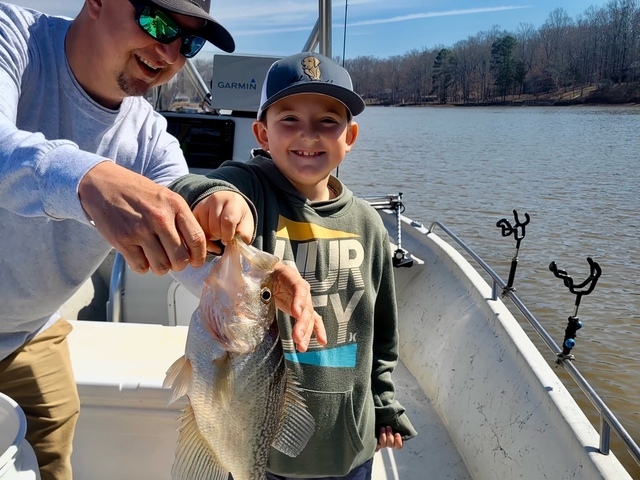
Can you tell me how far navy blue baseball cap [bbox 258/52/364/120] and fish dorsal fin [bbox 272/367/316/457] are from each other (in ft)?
3.14

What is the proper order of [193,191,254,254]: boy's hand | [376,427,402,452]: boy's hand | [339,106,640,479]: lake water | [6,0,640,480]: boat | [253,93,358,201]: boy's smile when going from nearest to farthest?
[193,191,254,254]: boy's hand, [253,93,358,201]: boy's smile, [376,427,402,452]: boy's hand, [6,0,640,480]: boat, [339,106,640,479]: lake water

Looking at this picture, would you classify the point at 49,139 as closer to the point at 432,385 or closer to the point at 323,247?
the point at 323,247

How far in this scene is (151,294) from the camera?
4117 mm

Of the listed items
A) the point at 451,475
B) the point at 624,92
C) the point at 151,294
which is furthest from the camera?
the point at 624,92

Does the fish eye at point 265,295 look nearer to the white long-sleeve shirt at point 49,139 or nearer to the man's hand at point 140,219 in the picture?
the man's hand at point 140,219

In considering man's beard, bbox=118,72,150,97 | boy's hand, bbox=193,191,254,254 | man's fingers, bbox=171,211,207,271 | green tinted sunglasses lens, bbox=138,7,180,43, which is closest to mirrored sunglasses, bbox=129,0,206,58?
green tinted sunglasses lens, bbox=138,7,180,43

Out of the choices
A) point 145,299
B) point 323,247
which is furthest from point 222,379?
point 145,299

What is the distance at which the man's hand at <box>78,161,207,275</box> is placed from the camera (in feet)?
3.44

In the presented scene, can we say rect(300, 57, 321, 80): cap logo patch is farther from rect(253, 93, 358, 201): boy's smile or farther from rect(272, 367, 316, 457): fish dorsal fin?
rect(272, 367, 316, 457): fish dorsal fin

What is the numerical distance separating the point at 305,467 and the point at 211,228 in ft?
3.33

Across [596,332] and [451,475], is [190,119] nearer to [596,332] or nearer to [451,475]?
[451,475]

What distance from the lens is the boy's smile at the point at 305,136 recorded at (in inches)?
79.2

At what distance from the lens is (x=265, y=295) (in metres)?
1.39

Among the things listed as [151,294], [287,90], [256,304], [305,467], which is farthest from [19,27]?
[151,294]
